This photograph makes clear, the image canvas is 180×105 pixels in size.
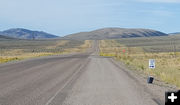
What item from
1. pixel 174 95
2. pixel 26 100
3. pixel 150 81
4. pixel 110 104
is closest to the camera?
pixel 174 95

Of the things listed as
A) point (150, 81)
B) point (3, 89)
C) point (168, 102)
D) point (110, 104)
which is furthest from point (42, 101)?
point (150, 81)

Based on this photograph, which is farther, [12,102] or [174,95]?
[12,102]

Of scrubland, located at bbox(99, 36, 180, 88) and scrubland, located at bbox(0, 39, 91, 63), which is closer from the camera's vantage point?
scrubland, located at bbox(99, 36, 180, 88)

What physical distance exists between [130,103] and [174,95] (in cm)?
350

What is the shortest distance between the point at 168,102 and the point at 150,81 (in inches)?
363

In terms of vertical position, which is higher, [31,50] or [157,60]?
[31,50]

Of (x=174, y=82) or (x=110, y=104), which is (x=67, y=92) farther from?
(x=174, y=82)

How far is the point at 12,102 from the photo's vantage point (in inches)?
375

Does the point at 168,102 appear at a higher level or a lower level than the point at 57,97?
higher

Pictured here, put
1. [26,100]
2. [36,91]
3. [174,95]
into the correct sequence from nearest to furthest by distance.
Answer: [174,95]
[26,100]
[36,91]

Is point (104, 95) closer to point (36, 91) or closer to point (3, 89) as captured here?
point (36, 91)

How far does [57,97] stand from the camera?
10.5m

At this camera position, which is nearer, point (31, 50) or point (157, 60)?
point (157, 60)

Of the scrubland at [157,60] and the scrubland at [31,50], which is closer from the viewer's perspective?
the scrubland at [157,60]
